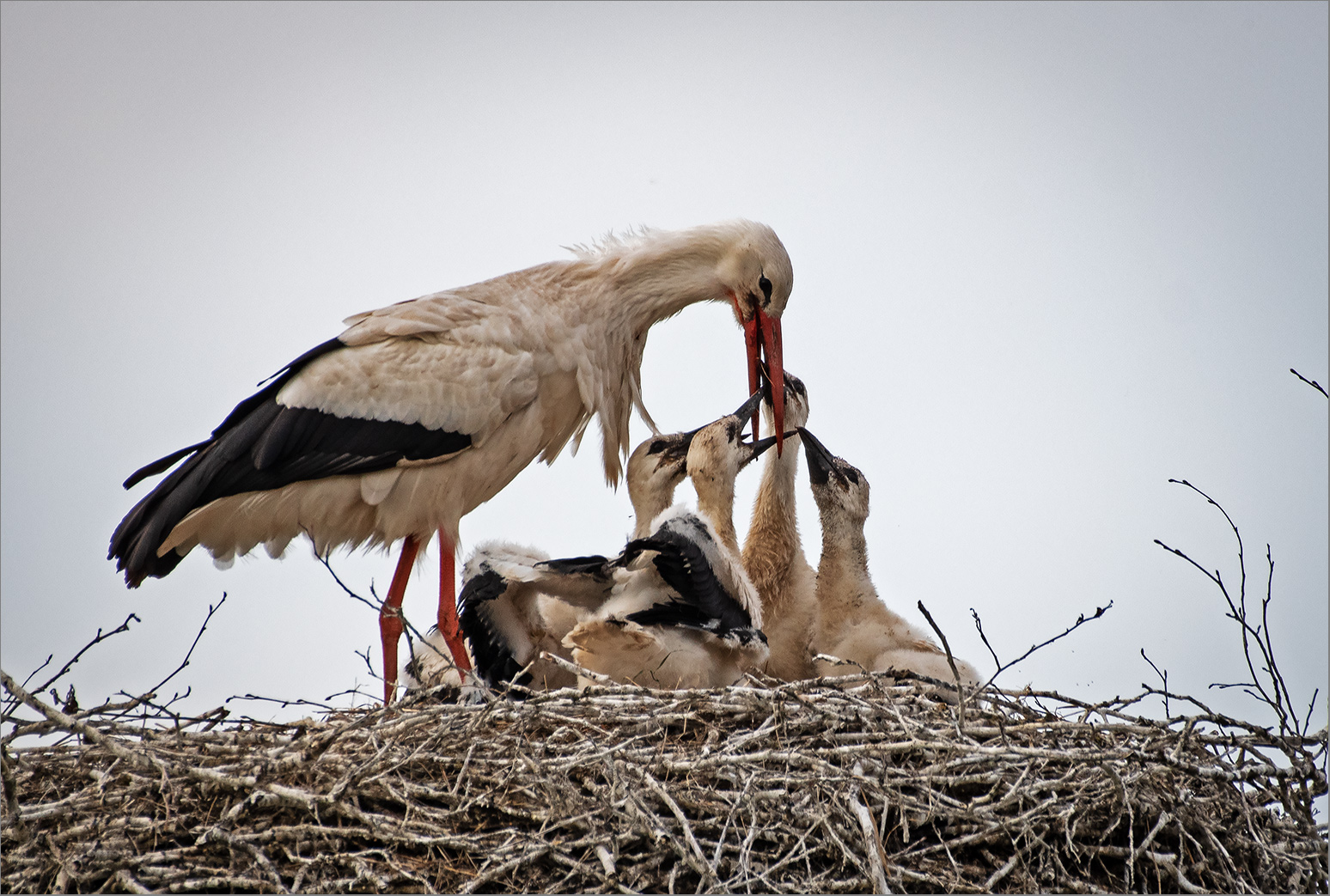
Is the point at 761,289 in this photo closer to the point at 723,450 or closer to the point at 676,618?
the point at 723,450

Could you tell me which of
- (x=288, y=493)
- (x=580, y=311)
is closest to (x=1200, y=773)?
(x=580, y=311)

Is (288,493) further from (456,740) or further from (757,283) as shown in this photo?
(757,283)

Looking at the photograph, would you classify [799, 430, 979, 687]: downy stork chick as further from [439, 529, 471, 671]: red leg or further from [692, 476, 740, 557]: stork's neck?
[439, 529, 471, 671]: red leg

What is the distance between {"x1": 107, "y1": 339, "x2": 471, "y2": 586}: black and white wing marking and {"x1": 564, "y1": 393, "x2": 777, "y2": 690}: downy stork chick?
88cm

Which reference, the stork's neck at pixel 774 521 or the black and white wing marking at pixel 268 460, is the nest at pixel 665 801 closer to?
the black and white wing marking at pixel 268 460

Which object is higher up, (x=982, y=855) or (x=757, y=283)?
(x=757, y=283)

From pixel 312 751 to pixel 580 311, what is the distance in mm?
1959

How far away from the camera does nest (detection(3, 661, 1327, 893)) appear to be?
2.87 m

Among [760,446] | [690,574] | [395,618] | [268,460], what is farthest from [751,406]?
[268,460]

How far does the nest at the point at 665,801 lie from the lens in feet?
9.41

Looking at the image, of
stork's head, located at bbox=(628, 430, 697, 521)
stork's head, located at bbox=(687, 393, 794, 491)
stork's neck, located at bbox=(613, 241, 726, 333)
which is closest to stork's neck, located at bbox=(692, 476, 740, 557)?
stork's head, located at bbox=(687, 393, 794, 491)

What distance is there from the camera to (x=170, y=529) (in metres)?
4.15

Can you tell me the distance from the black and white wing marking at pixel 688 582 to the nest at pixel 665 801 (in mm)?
361

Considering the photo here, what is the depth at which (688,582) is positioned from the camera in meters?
3.73
